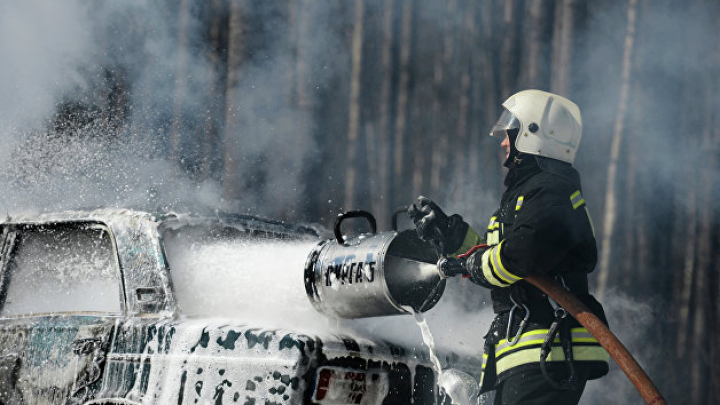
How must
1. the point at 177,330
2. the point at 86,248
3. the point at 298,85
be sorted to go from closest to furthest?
the point at 177,330
the point at 86,248
the point at 298,85

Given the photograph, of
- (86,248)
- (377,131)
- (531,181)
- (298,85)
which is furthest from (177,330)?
(298,85)

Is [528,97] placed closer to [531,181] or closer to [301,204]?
[531,181]

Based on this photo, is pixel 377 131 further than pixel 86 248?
Answer: Yes

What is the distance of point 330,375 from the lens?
8.55ft

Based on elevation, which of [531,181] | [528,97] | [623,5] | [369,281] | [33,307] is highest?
[623,5]

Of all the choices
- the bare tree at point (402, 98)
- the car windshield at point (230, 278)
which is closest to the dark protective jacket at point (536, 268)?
the car windshield at point (230, 278)

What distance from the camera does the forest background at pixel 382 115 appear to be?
4727mm

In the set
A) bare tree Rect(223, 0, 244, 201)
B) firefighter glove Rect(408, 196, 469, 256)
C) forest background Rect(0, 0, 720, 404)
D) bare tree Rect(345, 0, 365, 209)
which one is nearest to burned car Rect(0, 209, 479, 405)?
firefighter glove Rect(408, 196, 469, 256)

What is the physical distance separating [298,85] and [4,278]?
3.43 meters

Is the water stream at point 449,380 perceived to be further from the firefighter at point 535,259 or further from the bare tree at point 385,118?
the bare tree at point 385,118

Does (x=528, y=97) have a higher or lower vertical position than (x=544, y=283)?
higher

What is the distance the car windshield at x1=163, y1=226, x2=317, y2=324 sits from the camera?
3.05 m

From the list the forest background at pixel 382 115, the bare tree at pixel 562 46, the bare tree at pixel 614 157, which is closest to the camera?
the forest background at pixel 382 115

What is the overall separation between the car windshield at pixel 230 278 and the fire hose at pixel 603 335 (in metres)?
0.98
